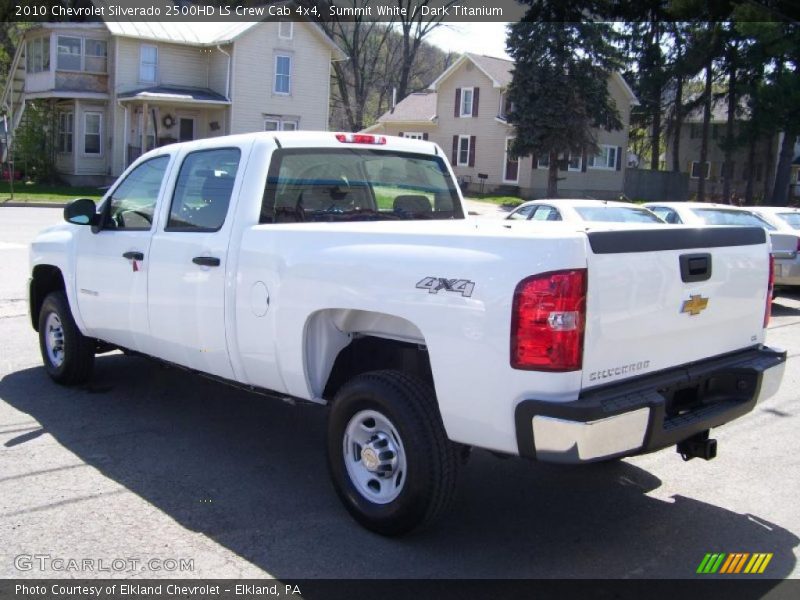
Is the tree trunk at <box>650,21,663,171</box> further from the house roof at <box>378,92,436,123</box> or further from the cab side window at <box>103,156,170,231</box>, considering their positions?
the cab side window at <box>103,156,170,231</box>

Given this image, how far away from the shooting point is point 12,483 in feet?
15.7

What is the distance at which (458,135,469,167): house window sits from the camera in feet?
149

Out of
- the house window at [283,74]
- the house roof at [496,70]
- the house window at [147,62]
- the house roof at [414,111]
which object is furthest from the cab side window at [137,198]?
the house roof at [414,111]

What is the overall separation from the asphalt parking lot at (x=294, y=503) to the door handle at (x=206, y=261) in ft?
4.10

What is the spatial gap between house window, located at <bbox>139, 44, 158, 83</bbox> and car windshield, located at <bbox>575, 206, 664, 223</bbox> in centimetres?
2753

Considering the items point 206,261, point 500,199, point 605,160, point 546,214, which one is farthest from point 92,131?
point 206,261

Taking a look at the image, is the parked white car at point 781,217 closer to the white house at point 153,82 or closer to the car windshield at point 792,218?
the car windshield at point 792,218

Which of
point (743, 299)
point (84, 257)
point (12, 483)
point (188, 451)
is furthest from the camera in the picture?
point (84, 257)

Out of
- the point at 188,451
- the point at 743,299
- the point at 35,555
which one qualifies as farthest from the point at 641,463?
the point at 35,555

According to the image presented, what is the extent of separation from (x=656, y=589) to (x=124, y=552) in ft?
8.13

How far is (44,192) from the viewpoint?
3045 cm

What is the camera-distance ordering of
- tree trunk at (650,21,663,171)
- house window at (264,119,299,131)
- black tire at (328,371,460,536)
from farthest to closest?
tree trunk at (650,21,663,171), house window at (264,119,299,131), black tire at (328,371,460,536)

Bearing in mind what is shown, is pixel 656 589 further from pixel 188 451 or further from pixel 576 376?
pixel 188 451

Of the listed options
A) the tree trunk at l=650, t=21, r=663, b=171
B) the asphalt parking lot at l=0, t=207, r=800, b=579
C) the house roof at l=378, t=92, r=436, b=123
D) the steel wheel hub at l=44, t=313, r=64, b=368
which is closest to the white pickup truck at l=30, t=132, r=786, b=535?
the asphalt parking lot at l=0, t=207, r=800, b=579
